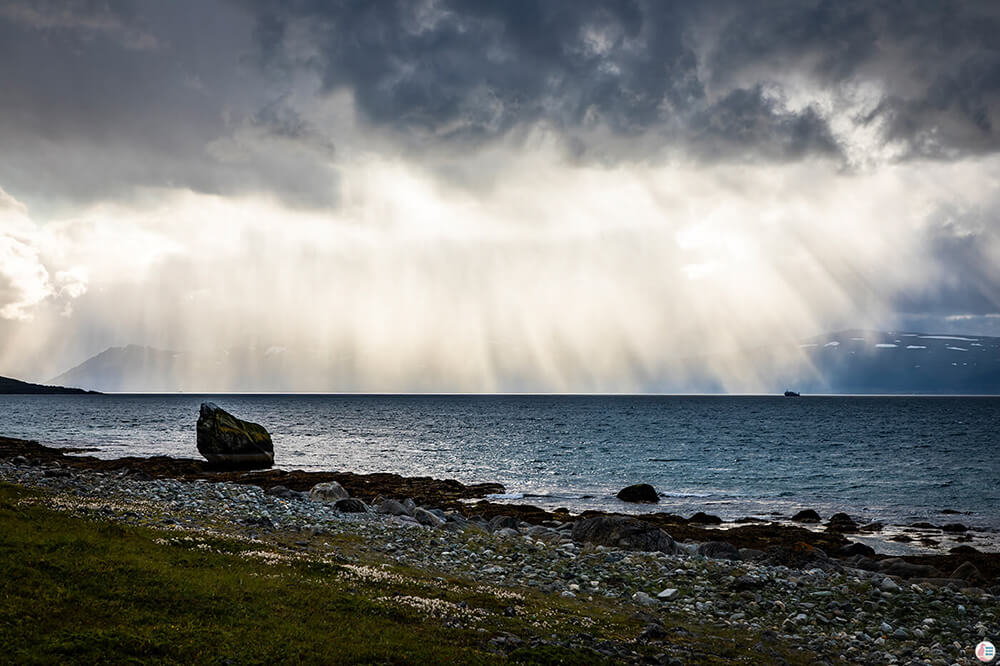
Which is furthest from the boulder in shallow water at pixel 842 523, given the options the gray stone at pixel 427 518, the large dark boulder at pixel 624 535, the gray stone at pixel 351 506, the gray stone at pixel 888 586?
the gray stone at pixel 351 506

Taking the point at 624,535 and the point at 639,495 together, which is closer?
the point at 624,535

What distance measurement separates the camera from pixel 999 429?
143125 millimetres

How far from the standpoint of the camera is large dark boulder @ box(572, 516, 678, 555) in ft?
102

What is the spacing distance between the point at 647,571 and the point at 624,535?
6.64 m

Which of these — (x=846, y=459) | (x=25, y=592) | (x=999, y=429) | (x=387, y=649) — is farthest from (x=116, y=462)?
(x=999, y=429)

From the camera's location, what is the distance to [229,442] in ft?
222

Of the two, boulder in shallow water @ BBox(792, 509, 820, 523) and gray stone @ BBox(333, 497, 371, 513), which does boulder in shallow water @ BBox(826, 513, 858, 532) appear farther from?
gray stone @ BBox(333, 497, 371, 513)

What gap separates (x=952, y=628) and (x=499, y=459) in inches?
2859

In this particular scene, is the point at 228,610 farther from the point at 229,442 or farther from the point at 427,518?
the point at 229,442

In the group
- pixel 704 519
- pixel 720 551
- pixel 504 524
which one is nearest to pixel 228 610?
pixel 720 551

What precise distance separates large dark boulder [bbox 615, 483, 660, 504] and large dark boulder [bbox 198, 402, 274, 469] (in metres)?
39.9

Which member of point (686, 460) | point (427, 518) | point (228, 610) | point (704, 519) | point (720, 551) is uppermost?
point (228, 610)

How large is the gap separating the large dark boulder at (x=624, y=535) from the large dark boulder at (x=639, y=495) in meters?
23.4

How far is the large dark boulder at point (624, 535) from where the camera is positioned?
3114 centimetres
